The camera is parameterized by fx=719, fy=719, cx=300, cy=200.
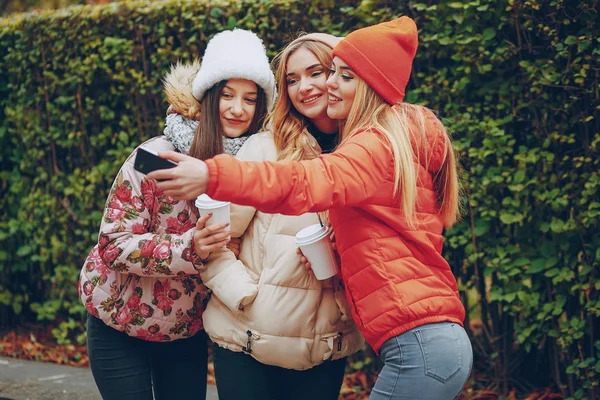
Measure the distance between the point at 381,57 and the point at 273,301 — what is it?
96 cm

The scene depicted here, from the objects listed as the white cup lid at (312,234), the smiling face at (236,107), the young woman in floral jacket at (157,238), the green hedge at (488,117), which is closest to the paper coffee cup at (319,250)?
the white cup lid at (312,234)

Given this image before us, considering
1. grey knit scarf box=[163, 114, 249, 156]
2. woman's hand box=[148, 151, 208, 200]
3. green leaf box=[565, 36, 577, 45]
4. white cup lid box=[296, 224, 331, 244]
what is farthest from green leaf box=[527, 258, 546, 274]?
woman's hand box=[148, 151, 208, 200]

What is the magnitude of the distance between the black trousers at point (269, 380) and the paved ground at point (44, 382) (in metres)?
2.09

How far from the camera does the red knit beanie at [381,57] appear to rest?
2.47 m

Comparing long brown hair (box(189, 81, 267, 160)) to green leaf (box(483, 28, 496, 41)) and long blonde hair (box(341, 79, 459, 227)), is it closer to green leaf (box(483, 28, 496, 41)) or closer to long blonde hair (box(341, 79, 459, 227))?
long blonde hair (box(341, 79, 459, 227))

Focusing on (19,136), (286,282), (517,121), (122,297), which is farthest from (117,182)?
(19,136)

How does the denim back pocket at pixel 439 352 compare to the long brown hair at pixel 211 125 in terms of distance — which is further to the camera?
the long brown hair at pixel 211 125

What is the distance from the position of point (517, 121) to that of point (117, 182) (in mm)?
2315

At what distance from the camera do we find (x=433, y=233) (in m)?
2.52

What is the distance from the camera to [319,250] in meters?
2.59

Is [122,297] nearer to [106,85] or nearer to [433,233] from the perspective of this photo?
[433,233]

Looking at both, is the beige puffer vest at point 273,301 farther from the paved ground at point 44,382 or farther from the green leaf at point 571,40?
the paved ground at point 44,382

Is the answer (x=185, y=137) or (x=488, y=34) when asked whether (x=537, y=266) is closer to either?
(x=488, y=34)

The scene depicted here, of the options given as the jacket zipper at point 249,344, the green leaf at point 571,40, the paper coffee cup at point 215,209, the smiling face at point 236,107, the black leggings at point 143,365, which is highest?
the green leaf at point 571,40
